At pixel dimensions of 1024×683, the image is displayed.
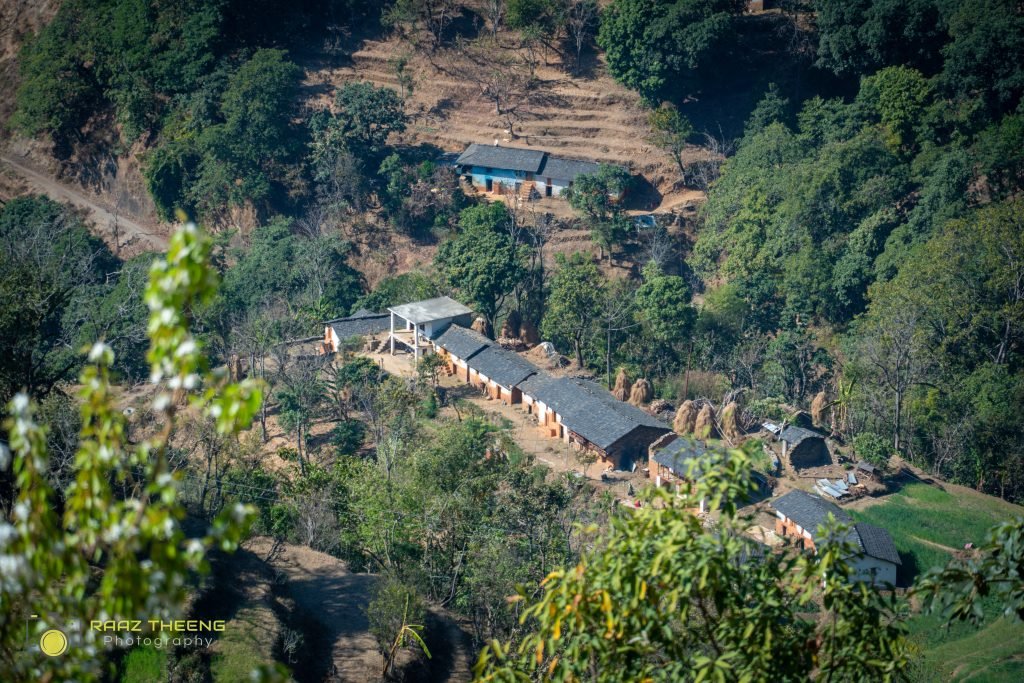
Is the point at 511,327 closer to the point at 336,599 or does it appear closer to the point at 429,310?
the point at 429,310

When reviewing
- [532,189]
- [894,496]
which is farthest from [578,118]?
[894,496]

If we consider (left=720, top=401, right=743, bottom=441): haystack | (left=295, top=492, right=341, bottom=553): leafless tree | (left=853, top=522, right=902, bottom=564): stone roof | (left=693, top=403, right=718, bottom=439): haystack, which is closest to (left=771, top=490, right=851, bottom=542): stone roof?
(left=853, top=522, right=902, bottom=564): stone roof

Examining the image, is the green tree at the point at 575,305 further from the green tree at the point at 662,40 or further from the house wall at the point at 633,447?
the green tree at the point at 662,40

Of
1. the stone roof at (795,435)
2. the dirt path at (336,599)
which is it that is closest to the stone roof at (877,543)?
the stone roof at (795,435)

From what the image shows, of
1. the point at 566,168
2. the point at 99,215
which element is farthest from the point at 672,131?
the point at 99,215

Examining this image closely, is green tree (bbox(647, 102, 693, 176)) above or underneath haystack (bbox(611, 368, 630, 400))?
above

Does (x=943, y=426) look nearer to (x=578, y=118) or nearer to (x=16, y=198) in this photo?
(x=578, y=118)

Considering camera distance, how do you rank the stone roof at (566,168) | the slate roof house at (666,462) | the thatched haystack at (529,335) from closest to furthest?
the slate roof house at (666,462) < the thatched haystack at (529,335) < the stone roof at (566,168)

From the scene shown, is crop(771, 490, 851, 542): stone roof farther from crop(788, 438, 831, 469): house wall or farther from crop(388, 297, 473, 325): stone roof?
crop(388, 297, 473, 325): stone roof
